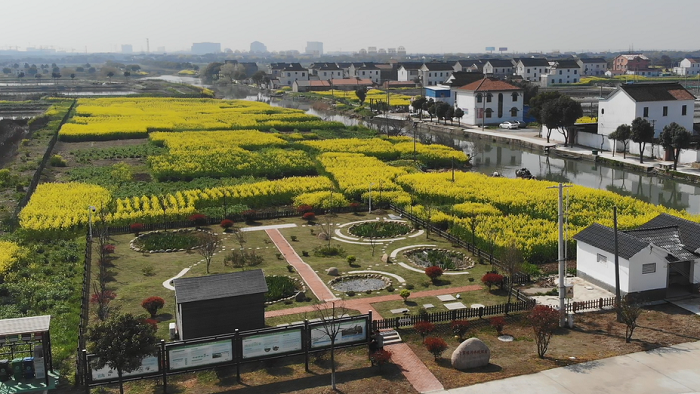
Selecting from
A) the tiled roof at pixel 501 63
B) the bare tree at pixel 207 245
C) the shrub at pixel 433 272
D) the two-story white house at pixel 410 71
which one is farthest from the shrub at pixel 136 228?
the tiled roof at pixel 501 63

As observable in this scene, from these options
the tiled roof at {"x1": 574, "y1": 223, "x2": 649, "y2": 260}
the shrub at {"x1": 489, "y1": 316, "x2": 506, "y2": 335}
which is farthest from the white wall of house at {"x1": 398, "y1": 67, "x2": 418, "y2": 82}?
the shrub at {"x1": 489, "y1": 316, "x2": 506, "y2": 335}

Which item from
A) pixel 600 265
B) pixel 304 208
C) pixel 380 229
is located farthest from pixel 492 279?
pixel 304 208

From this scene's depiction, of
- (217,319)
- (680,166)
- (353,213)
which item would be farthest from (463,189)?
(217,319)

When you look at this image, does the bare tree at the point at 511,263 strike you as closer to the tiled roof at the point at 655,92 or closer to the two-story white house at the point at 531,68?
the tiled roof at the point at 655,92

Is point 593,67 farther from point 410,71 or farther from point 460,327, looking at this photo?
point 460,327

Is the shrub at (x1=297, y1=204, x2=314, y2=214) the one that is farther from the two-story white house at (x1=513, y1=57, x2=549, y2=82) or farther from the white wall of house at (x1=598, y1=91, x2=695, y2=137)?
the two-story white house at (x1=513, y1=57, x2=549, y2=82)
